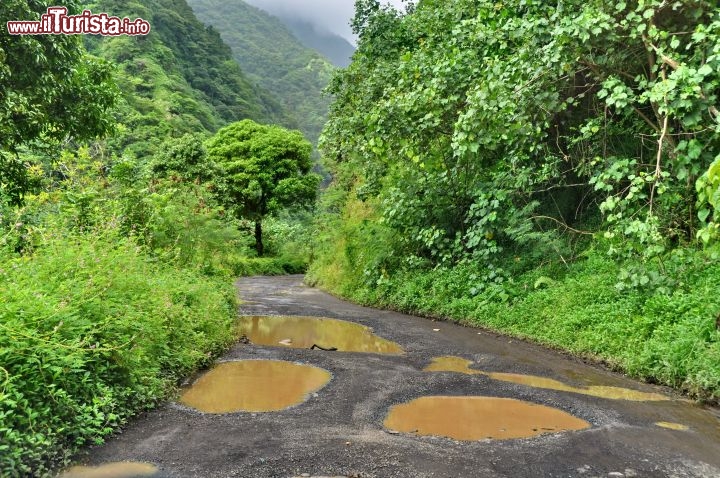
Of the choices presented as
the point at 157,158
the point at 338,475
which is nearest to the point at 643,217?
the point at 338,475

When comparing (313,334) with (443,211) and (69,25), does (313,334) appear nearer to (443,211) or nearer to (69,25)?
(443,211)

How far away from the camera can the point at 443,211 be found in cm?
1422

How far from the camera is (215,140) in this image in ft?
121

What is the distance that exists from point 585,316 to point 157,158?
2539cm

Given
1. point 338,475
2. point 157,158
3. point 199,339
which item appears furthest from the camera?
point 157,158

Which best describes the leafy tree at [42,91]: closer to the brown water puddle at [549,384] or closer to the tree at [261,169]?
the brown water puddle at [549,384]

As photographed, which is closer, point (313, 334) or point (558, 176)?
point (313, 334)

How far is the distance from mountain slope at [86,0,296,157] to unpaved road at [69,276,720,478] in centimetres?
3313

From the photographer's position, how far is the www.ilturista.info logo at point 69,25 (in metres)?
8.24

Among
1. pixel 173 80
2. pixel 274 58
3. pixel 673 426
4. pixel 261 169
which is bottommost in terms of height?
pixel 673 426

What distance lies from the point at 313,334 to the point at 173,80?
157 feet

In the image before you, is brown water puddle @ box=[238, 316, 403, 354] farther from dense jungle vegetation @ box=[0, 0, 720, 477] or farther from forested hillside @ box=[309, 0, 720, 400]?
forested hillside @ box=[309, 0, 720, 400]

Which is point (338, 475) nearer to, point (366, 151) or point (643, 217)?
point (643, 217)

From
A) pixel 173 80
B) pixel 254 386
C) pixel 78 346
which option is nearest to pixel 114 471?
pixel 78 346
